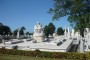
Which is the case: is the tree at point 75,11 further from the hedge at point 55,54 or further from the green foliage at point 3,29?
the green foliage at point 3,29

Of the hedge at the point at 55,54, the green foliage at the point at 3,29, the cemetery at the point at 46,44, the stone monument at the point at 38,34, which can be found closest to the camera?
the hedge at the point at 55,54

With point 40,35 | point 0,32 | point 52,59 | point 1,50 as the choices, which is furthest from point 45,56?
point 0,32

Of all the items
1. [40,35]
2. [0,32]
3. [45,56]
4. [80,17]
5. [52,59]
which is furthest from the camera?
[0,32]

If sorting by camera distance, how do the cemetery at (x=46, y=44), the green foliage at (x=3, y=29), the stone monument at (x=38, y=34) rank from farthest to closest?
the green foliage at (x=3, y=29) → the stone monument at (x=38, y=34) → the cemetery at (x=46, y=44)

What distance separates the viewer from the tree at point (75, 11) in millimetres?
28406

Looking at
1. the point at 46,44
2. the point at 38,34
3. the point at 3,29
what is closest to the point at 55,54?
the point at 46,44

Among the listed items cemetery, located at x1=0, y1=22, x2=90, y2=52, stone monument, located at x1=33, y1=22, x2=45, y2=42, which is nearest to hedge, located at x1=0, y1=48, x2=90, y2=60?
cemetery, located at x1=0, y1=22, x2=90, y2=52

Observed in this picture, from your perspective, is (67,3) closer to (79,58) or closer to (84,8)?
(84,8)

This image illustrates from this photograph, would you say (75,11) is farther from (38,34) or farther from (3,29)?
(3,29)

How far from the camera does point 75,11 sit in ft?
97.6

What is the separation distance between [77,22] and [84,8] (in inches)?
88.0

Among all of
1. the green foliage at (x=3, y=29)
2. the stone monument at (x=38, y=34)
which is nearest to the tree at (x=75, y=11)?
the stone monument at (x=38, y=34)

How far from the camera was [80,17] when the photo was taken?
28.8 metres

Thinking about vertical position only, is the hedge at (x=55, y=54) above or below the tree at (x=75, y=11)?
below
